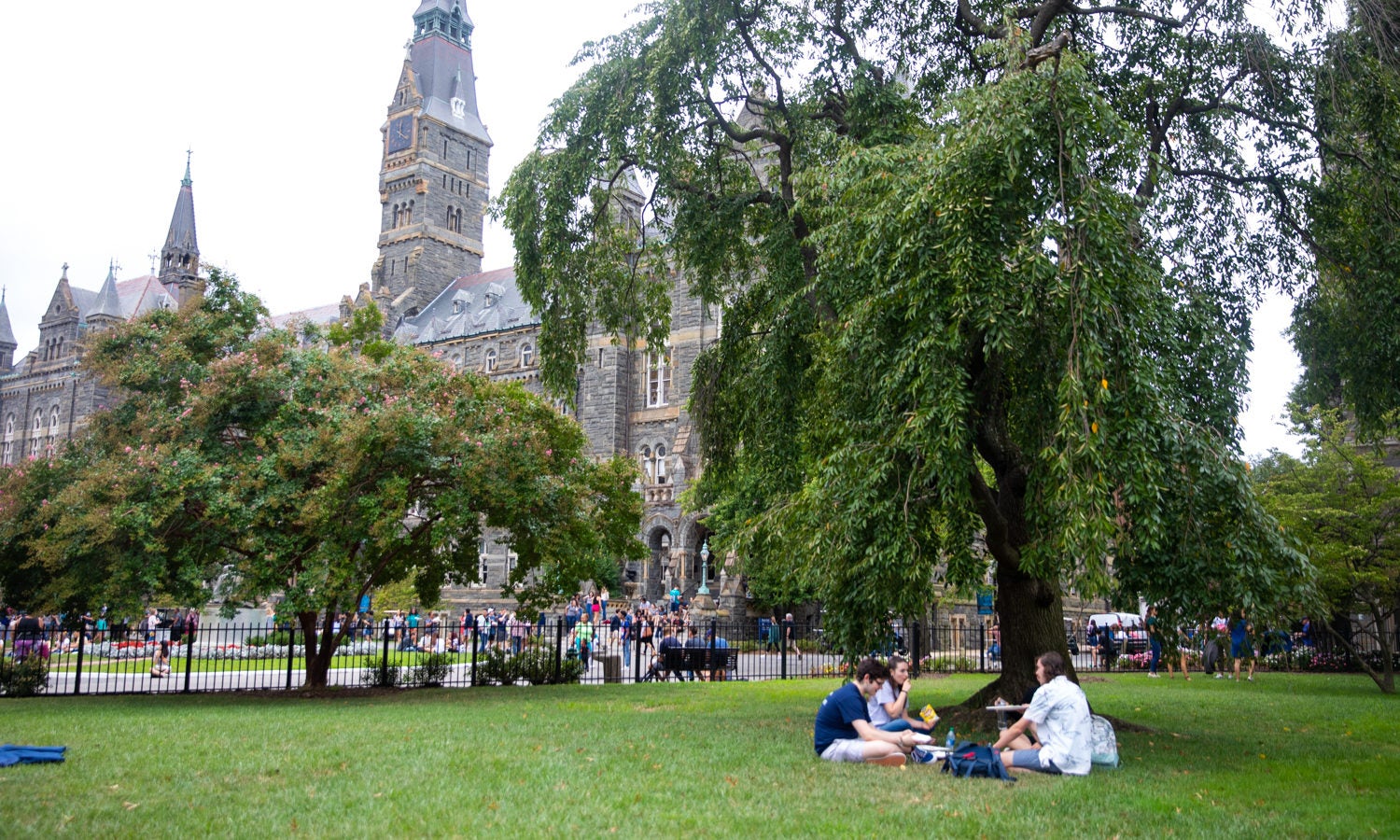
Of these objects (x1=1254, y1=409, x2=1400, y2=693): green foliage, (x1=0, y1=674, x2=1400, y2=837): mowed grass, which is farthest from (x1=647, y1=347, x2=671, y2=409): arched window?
(x1=0, y1=674, x2=1400, y2=837): mowed grass

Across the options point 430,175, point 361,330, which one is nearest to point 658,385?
point 361,330

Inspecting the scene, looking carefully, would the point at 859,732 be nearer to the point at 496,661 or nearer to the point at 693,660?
the point at 496,661

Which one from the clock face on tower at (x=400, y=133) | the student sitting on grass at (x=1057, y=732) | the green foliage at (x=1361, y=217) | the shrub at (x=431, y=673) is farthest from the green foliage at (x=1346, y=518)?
the clock face on tower at (x=400, y=133)

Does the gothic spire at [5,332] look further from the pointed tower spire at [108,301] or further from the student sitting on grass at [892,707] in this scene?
the student sitting on grass at [892,707]

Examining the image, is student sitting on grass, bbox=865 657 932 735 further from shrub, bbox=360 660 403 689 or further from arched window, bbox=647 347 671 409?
arched window, bbox=647 347 671 409

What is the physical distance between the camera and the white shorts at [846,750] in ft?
29.0

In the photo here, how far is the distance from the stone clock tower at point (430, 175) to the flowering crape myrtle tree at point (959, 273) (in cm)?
5444

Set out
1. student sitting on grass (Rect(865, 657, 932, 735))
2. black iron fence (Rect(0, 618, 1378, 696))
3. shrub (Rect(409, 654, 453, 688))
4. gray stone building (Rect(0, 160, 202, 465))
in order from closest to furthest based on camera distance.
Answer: student sitting on grass (Rect(865, 657, 932, 735)), black iron fence (Rect(0, 618, 1378, 696)), shrub (Rect(409, 654, 453, 688)), gray stone building (Rect(0, 160, 202, 465))

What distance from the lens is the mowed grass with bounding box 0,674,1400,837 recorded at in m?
6.43

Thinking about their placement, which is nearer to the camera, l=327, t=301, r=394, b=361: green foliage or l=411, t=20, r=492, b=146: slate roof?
l=327, t=301, r=394, b=361: green foliage

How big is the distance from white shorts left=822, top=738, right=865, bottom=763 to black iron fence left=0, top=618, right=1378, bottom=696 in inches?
242

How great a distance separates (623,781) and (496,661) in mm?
13160

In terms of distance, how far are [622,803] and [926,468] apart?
4.02m

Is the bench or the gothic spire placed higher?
the gothic spire
